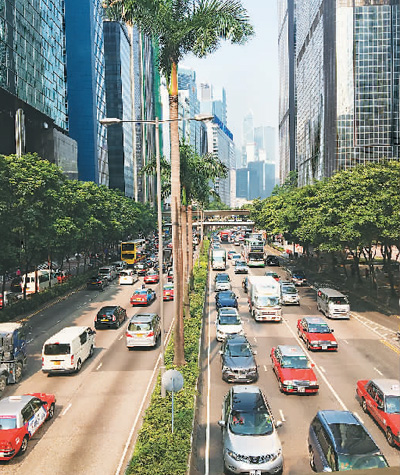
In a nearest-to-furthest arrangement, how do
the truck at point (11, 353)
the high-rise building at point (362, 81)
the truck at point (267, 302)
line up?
the truck at point (11, 353)
the truck at point (267, 302)
the high-rise building at point (362, 81)

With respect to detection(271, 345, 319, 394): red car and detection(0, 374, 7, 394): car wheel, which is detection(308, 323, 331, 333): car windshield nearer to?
detection(271, 345, 319, 394): red car

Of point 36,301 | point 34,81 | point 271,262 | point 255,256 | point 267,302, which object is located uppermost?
point 34,81

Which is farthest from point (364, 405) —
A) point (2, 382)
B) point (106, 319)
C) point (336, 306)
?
point (106, 319)

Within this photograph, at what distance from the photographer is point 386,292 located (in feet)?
155

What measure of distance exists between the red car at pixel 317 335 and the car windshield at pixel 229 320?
4.26m

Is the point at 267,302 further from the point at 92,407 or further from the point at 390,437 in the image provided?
the point at 390,437

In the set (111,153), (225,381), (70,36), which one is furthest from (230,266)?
(111,153)

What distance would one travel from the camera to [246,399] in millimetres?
16375

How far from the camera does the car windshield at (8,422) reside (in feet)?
49.3

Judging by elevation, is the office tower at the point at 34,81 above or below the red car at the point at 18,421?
above

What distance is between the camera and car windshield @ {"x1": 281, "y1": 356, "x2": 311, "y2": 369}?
69.6ft

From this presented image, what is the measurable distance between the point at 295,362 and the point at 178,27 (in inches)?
676

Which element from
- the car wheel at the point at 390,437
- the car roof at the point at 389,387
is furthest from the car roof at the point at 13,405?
the car roof at the point at 389,387

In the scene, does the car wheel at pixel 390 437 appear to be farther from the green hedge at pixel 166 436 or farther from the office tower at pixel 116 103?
the office tower at pixel 116 103
